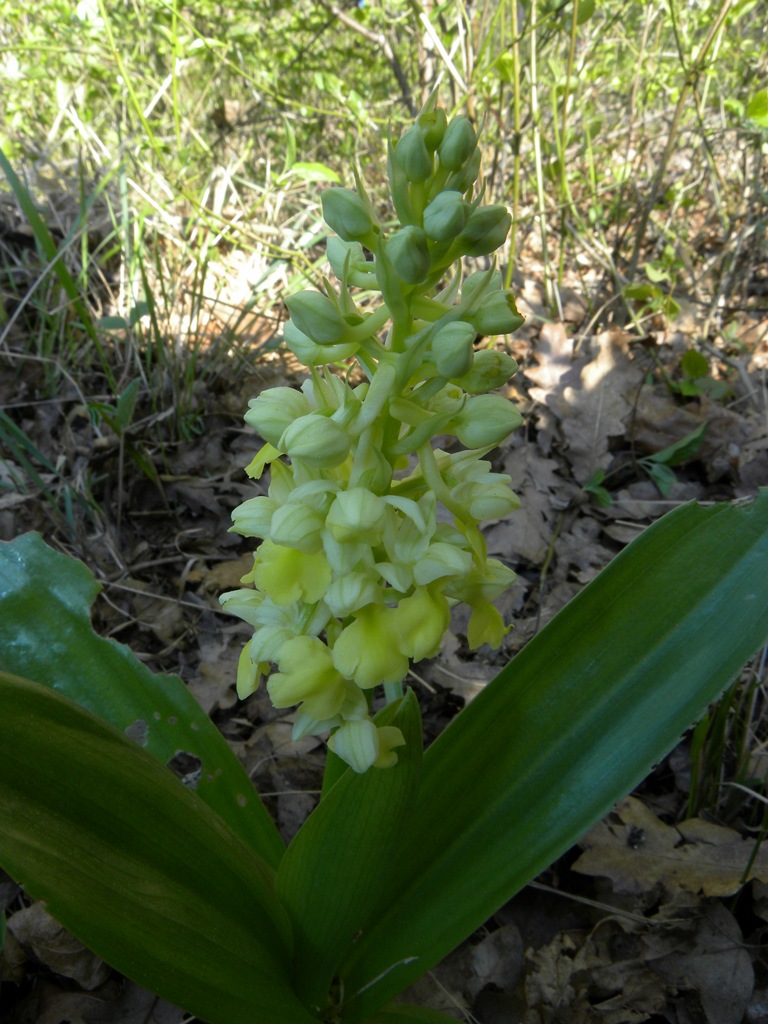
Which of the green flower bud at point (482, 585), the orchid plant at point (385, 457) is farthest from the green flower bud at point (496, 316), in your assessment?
the green flower bud at point (482, 585)

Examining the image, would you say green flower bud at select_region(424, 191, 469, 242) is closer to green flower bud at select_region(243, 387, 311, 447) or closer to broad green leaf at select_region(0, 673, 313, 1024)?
green flower bud at select_region(243, 387, 311, 447)

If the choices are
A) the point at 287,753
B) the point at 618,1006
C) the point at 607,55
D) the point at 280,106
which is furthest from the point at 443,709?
the point at 607,55

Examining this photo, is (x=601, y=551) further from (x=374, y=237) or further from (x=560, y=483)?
(x=374, y=237)

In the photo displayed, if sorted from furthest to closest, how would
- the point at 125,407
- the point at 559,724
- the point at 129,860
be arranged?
the point at 125,407
the point at 559,724
the point at 129,860

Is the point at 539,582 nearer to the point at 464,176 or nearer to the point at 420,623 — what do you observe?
the point at 420,623

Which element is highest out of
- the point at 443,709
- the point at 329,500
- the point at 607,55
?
the point at 607,55

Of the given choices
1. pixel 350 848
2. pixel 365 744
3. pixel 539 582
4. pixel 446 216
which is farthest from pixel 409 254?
pixel 539 582

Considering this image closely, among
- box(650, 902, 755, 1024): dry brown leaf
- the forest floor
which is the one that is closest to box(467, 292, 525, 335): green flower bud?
the forest floor
